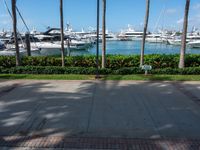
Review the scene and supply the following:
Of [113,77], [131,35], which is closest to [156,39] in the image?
[131,35]

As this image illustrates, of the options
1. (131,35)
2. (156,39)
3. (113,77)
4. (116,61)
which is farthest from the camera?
(131,35)

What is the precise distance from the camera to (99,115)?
656cm

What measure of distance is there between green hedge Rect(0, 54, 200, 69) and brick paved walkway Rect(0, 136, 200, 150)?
8139mm

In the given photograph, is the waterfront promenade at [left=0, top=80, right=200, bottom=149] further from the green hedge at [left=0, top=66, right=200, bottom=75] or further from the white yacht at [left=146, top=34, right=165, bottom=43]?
the white yacht at [left=146, top=34, right=165, bottom=43]

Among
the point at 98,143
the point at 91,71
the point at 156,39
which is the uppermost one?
the point at 156,39

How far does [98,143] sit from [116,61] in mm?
8387

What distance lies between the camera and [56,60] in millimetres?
13406

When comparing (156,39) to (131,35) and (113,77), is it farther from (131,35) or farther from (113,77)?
(113,77)

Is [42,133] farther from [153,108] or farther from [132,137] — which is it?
[153,108]

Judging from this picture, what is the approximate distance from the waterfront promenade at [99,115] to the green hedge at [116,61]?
3.12 m

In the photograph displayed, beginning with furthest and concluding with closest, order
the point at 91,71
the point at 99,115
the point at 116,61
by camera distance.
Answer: the point at 116,61
the point at 91,71
the point at 99,115

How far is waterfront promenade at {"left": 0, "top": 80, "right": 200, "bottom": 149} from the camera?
507 centimetres

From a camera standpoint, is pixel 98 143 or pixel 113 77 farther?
pixel 113 77

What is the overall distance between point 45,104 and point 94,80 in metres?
3.66
